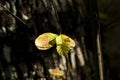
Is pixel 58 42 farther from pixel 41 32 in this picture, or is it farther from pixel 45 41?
pixel 41 32

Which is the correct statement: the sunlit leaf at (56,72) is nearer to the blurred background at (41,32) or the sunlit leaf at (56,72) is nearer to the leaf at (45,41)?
the blurred background at (41,32)

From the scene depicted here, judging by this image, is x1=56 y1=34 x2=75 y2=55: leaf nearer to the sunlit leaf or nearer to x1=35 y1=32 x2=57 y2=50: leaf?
x1=35 y1=32 x2=57 y2=50: leaf

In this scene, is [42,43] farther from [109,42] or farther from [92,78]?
[109,42]

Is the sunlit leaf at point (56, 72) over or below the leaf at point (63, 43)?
below

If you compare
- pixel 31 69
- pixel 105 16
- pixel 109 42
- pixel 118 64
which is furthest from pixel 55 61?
pixel 109 42

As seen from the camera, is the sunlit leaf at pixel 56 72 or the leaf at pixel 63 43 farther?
the sunlit leaf at pixel 56 72

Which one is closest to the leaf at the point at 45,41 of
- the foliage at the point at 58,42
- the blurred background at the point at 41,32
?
the foliage at the point at 58,42

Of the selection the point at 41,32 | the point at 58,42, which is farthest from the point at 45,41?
the point at 41,32

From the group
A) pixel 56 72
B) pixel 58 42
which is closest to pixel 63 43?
pixel 58 42

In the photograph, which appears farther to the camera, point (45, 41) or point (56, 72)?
point (56, 72)

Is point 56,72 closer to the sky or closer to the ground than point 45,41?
closer to the ground

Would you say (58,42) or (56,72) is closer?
(58,42)
